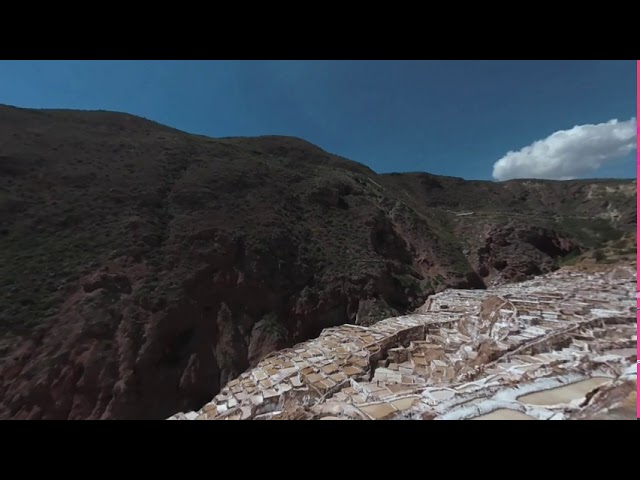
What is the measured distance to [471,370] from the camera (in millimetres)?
8406

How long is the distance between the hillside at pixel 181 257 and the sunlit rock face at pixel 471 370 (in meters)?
3.55

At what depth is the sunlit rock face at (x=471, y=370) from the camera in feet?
15.4

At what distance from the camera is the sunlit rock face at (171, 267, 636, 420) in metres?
4.71

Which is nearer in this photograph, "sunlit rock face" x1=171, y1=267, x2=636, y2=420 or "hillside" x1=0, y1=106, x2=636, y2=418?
"sunlit rock face" x1=171, y1=267, x2=636, y2=420

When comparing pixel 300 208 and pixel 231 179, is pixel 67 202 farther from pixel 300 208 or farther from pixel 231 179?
pixel 300 208

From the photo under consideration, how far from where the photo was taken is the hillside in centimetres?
1388

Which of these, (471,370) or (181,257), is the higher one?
(181,257)

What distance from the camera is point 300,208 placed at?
2981cm

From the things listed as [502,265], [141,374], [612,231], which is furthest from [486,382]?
[612,231]

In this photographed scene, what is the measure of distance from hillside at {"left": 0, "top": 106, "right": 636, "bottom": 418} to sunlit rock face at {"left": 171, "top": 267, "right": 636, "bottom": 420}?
3546 millimetres

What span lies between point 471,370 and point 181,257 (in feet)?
59.1

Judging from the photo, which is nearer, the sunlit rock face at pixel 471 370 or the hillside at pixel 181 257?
the sunlit rock face at pixel 471 370

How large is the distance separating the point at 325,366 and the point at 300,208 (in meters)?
19.7
